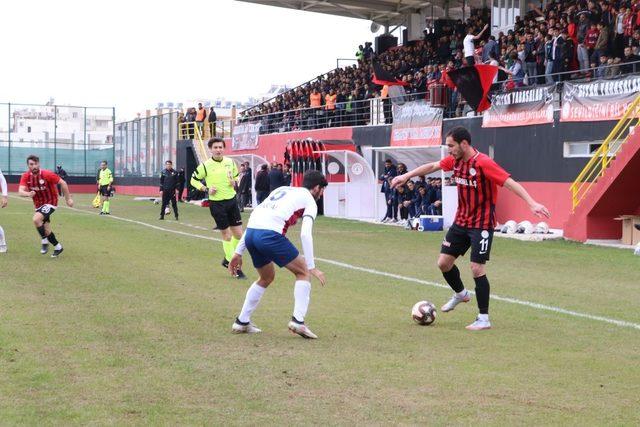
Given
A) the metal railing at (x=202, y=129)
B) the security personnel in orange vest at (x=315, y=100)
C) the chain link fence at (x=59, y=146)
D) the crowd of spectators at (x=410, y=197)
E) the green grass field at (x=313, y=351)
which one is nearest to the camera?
the green grass field at (x=313, y=351)

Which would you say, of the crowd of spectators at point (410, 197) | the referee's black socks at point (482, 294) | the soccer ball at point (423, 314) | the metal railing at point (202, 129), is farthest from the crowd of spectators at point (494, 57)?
the soccer ball at point (423, 314)

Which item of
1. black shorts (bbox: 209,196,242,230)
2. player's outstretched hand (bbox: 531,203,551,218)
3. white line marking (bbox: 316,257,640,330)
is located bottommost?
white line marking (bbox: 316,257,640,330)

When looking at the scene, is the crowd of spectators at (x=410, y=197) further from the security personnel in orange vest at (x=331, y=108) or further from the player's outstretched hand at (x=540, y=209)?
the player's outstretched hand at (x=540, y=209)

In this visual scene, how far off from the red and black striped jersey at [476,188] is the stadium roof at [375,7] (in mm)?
38573

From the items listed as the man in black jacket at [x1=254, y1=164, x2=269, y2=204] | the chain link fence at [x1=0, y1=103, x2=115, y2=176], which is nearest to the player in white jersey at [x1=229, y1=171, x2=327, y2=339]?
the man in black jacket at [x1=254, y1=164, x2=269, y2=204]

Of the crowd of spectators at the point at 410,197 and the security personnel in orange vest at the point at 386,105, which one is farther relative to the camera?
the security personnel in orange vest at the point at 386,105

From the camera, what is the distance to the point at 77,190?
72938mm

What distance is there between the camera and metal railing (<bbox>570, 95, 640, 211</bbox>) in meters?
22.5

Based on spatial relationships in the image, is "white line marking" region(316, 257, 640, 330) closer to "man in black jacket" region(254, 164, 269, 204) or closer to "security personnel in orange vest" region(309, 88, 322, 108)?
"man in black jacket" region(254, 164, 269, 204)

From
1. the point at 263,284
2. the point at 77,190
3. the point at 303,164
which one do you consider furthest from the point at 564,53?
the point at 77,190

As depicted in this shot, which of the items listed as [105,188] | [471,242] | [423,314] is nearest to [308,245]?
[423,314]

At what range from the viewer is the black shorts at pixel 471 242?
10.4 meters

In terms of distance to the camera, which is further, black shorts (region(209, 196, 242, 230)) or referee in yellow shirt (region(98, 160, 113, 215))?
referee in yellow shirt (region(98, 160, 113, 215))

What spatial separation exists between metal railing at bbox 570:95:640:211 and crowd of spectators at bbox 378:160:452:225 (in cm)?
542
